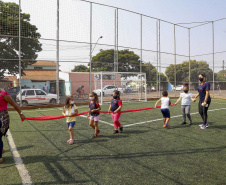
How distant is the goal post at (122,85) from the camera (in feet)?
56.8

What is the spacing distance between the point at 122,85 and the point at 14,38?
31.6 ft

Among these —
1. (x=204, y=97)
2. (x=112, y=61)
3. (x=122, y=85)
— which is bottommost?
(x=204, y=97)

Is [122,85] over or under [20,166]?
over

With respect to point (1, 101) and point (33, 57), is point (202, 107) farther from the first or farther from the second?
point (33, 57)

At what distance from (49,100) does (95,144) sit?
1103cm

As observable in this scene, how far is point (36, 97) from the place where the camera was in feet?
48.1

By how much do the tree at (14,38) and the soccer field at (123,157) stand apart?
778 centimetres

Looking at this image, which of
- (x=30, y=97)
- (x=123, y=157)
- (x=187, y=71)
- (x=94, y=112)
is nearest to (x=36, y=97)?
(x=30, y=97)

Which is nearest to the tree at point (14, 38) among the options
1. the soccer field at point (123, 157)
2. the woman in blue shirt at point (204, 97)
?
the soccer field at point (123, 157)

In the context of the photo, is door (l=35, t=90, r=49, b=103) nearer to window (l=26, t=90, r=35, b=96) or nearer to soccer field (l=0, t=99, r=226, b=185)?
window (l=26, t=90, r=35, b=96)

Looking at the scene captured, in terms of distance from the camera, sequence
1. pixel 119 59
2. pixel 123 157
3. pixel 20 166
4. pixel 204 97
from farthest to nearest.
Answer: pixel 119 59
pixel 204 97
pixel 123 157
pixel 20 166

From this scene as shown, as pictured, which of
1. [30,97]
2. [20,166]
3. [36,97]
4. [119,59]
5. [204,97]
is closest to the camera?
[20,166]

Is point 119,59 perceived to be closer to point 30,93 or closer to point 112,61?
point 112,61

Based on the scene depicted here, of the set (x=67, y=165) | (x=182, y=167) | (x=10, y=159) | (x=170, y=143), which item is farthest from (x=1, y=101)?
(x=170, y=143)
